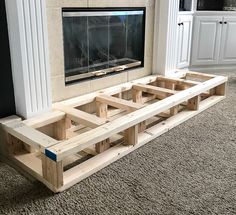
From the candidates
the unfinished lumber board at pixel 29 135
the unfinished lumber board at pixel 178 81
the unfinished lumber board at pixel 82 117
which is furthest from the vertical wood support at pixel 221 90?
the unfinished lumber board at pixel 29 135

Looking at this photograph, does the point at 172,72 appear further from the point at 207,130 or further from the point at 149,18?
the point at 207,130

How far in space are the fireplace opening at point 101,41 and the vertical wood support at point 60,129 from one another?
1.14ft

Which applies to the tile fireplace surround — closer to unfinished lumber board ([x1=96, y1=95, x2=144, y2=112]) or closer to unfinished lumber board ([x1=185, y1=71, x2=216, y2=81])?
unfinished lumber board ([x1=96, y1=95, x2=144, y2=112])

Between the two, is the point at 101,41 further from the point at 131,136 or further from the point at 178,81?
the point at 131,136

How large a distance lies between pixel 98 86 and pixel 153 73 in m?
0.73

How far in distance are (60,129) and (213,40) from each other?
247 cm

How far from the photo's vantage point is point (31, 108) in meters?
1.79

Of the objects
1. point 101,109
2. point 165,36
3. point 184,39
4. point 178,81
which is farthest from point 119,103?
point 184,39

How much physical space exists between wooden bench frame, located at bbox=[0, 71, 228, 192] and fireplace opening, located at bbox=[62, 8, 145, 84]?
0.18m

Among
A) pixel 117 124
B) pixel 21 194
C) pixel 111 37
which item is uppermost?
pixel 111 37

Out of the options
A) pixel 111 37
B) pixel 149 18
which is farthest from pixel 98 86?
pixel 149 18

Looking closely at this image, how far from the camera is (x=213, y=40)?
367cm

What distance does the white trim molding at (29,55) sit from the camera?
5.36ft

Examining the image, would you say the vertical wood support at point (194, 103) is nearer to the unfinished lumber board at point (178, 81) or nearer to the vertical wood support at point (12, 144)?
the unfinished lumber board at point (178, 81)
